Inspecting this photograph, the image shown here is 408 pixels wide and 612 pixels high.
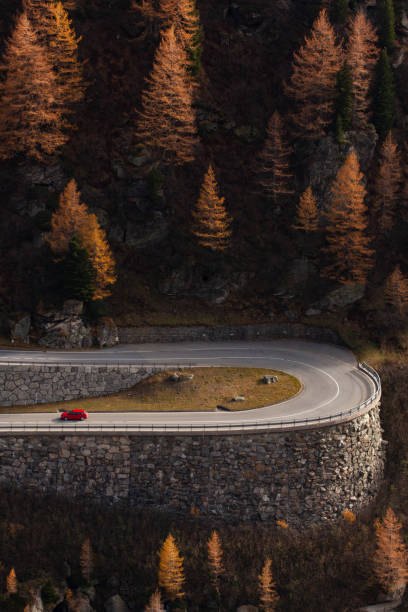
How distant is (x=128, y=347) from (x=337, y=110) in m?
34.0

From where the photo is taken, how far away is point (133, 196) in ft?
221

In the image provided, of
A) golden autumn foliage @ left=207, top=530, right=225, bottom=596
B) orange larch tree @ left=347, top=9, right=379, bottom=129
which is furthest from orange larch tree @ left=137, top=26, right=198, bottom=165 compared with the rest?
golden autumn foliage @ left=207, top=530, right=225, bottom=596

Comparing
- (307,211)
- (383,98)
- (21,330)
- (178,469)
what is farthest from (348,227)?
(21,330)

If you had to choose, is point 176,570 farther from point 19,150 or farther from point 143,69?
point 143,69

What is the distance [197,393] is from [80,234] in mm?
19074

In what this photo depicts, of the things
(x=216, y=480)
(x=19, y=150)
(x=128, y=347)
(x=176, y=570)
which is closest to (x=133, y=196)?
(x=19, y=150)

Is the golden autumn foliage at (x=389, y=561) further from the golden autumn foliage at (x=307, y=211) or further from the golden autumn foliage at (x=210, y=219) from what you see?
the golden autumn foliage at (x=210, y=219)

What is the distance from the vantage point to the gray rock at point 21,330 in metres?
58.2

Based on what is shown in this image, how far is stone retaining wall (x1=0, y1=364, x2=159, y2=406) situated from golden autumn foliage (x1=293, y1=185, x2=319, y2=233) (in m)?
22.7

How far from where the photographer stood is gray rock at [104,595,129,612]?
4253 centimetres

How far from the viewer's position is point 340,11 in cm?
7612

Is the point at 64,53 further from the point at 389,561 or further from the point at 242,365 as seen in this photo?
the point at 389,561

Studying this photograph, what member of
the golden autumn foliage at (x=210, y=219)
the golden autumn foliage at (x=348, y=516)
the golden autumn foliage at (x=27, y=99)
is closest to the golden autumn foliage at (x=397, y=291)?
the golden autumn foliage at (x=210, y=219)

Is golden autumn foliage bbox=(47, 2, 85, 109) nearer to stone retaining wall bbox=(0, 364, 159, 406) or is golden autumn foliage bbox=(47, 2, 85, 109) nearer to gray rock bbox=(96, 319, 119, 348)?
gray rock bbox=(96, 319, 119, 348)
